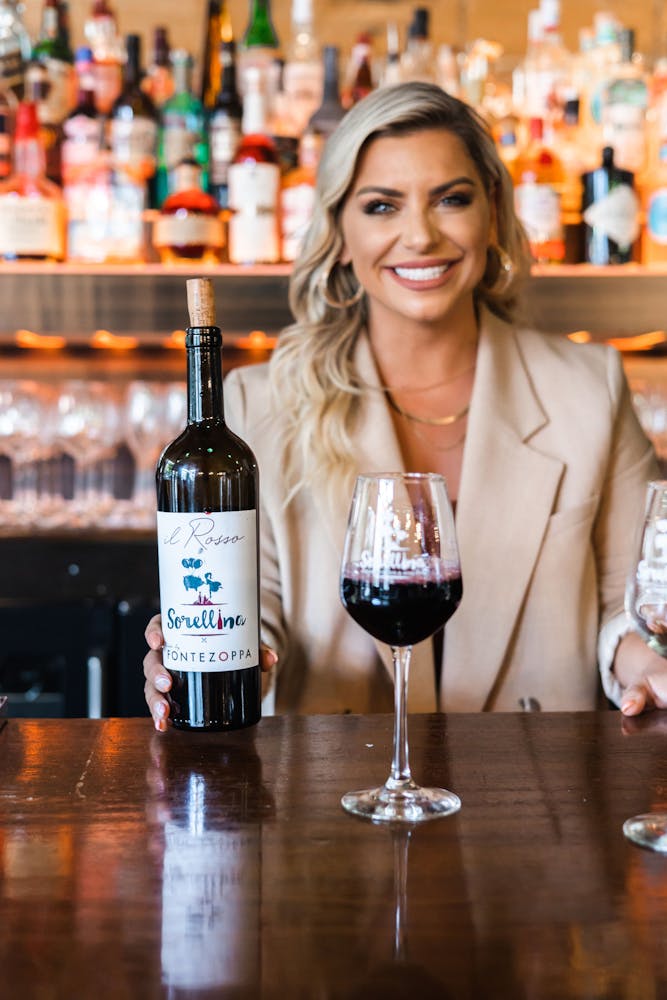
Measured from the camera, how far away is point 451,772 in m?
0.85

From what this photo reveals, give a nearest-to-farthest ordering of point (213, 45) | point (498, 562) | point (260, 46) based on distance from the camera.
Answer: point (498, 562) < point (260, 46) < point (213, 45)

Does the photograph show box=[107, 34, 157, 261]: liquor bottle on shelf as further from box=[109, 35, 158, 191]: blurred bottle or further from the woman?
the woman

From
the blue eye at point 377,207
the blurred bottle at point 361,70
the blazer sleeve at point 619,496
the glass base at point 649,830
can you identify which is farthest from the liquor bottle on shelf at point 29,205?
the glass base at point 649,830

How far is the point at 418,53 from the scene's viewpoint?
242cm

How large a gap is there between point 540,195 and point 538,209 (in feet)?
0.08

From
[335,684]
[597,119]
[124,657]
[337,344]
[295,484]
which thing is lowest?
[124,657]

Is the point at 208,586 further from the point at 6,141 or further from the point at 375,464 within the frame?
the point at 6,141

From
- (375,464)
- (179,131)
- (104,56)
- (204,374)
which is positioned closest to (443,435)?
(375,464)

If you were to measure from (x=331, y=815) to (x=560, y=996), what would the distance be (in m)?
0.25

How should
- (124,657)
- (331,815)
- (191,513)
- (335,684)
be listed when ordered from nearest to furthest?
(331,815)
(191,513)
(335,684)
(124,657)

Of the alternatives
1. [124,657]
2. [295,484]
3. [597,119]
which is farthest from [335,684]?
[597,119]

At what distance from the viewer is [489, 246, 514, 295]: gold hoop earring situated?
168 cm

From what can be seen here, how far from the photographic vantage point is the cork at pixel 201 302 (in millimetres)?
928

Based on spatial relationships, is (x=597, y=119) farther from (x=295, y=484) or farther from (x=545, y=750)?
(x=545, y=750)
